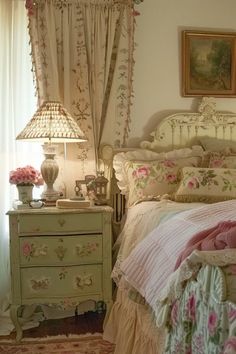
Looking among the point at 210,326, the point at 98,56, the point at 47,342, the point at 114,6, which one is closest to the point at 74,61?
the point at 98,56

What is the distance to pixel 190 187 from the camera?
2.41 metres

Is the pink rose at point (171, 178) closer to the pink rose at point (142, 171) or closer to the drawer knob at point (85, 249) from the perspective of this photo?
the pink rose at point (142, 171)

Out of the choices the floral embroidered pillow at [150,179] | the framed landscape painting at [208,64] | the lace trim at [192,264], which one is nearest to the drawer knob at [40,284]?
the floral embroidered pillow at [150,179]

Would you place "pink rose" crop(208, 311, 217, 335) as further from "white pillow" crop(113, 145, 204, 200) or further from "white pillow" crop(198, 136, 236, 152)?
"white pillow" crop(198, 136, 236, 152)

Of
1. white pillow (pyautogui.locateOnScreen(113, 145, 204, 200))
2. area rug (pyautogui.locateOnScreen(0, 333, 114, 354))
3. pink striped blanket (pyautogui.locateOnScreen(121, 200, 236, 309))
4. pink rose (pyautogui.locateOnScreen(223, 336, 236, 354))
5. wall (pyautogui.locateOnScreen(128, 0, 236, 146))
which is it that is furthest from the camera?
wall (pyautogui.locateOnScreen(128, 0, 236, 146))

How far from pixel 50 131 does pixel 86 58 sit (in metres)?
0.68

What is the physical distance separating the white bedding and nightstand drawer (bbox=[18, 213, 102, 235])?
0.19 metres

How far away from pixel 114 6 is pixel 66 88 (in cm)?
66

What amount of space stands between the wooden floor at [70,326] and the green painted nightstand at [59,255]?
0.53 ft

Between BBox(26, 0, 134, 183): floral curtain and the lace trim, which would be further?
BBox(26, 0, 134, 183): floral curtain

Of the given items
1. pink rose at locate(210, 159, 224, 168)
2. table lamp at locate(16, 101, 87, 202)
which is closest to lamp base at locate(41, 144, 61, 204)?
table lamp at locate(16, 101, 87, 202)

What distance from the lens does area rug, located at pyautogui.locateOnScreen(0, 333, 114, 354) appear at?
2182 millimetres

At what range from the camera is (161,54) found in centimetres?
304

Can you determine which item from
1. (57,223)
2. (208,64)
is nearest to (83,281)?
(57,223)
